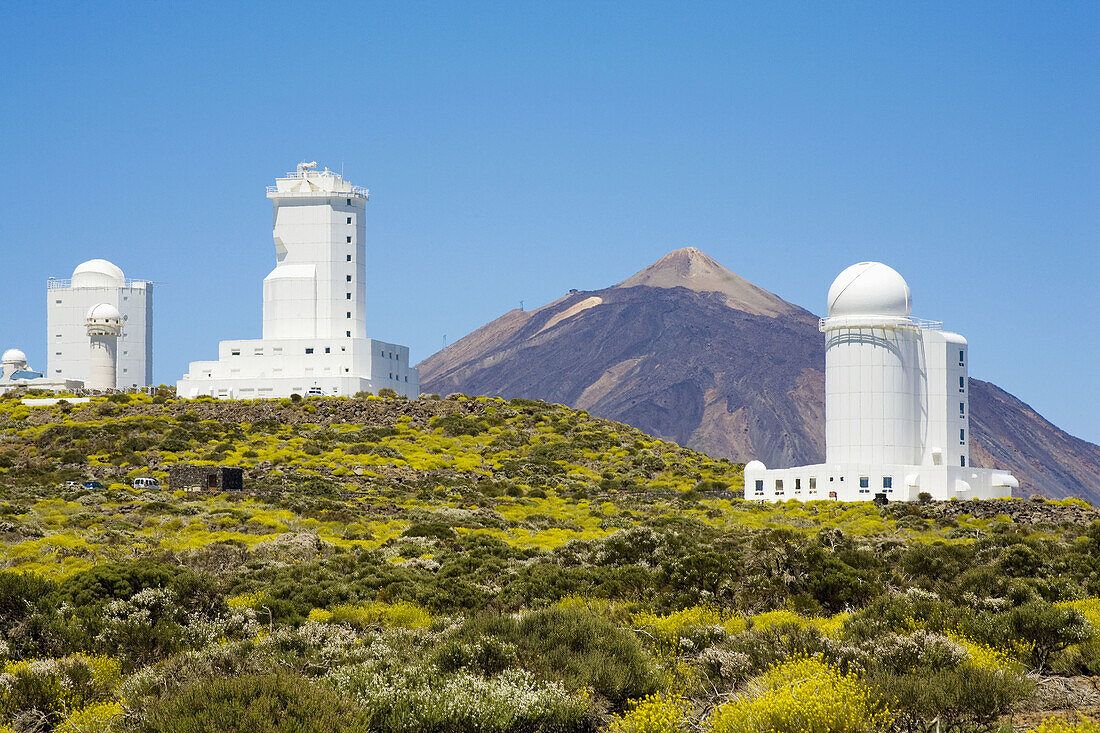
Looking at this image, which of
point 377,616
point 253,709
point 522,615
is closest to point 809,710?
point 253,709

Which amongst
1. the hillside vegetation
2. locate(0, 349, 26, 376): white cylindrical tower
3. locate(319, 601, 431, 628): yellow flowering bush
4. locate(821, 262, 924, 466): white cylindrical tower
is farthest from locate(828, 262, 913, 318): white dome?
locate(0, 349, 26, 376): white cylindrical tower

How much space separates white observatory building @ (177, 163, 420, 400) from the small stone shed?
23.9 meters

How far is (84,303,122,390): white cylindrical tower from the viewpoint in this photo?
70.3 metres

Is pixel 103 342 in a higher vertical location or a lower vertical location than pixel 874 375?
higher

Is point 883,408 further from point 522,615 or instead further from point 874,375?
point 522,615

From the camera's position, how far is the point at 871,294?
48250 millimetres

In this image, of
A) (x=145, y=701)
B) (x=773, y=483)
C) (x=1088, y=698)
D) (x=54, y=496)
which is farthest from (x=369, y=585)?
(x=773, y=483)

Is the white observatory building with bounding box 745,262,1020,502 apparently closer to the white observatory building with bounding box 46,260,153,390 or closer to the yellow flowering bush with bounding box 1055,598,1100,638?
the yellow flowering bush with bounding box 1055,598,1100,638

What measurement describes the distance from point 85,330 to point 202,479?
49.6 m

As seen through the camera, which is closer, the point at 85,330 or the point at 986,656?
the point at 986,656

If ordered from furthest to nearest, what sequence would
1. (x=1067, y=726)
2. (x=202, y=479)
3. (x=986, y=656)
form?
(x=202, y=479) → (x=986, y=656) → (x=1067, y=726)

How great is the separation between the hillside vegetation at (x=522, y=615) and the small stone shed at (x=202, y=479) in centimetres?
83

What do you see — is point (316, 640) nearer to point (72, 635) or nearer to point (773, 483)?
point (72, 635)

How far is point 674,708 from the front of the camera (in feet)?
40.0
